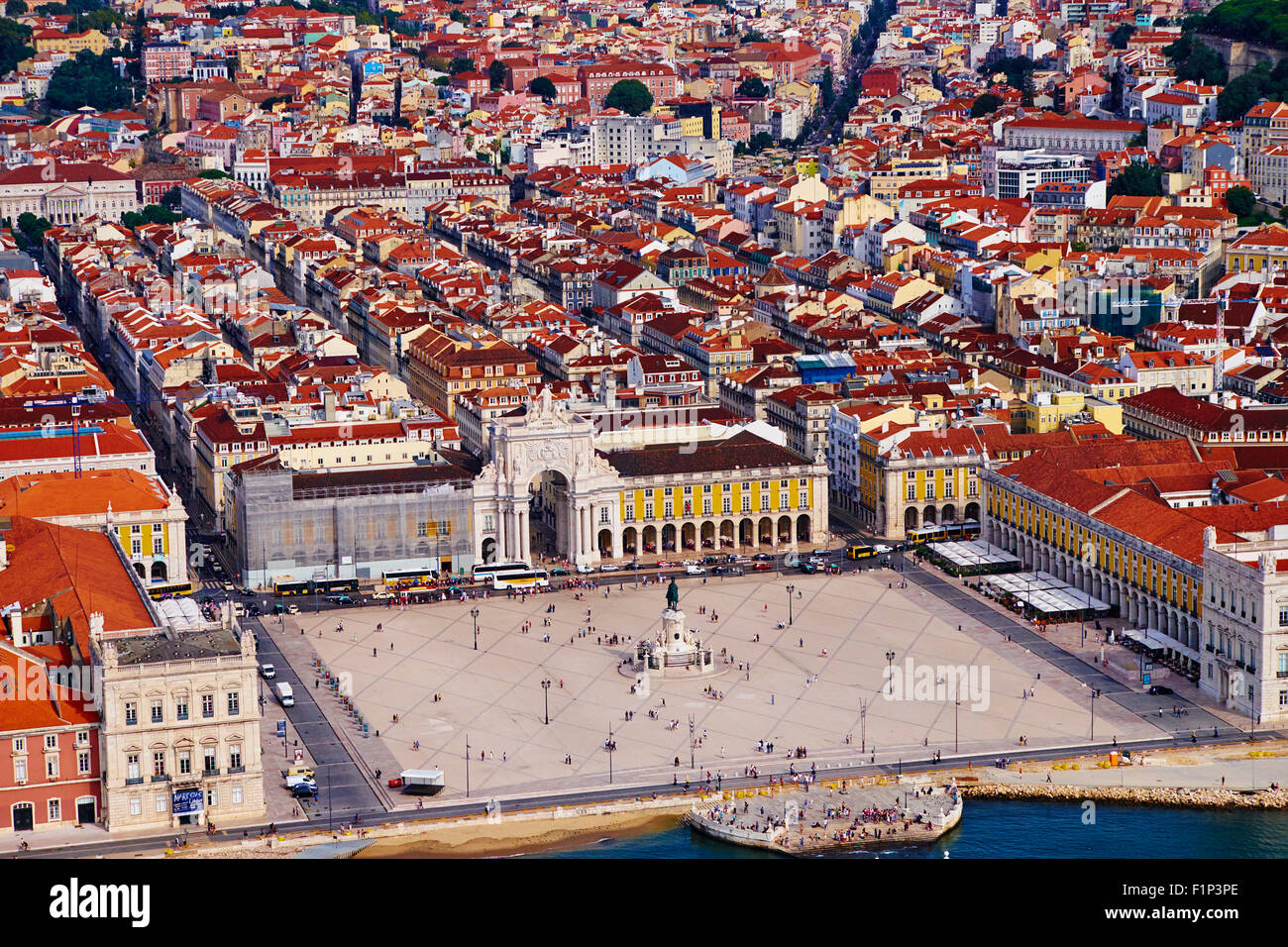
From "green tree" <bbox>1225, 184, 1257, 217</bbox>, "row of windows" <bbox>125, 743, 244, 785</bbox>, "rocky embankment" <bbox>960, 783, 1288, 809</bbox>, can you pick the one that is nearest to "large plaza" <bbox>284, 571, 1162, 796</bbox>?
"rocky embankment" <bbox>960, 783, 1288, 809</bbox>

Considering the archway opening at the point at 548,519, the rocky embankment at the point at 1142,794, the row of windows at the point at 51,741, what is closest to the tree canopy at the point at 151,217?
the archway opening at the point at 548,519

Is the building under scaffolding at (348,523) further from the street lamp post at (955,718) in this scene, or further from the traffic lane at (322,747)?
the street lamp post at (955,718)

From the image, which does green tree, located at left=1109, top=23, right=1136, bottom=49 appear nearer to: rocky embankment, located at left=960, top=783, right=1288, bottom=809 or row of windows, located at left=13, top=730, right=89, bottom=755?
rocky embankment, located at left=960, top=783, right=1288, bottom=809

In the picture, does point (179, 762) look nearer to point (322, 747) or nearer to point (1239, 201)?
point (322, 747)

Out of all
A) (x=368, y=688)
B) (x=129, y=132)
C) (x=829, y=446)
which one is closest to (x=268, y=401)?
(x=829, y=446)

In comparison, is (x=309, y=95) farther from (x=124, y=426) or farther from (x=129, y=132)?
(x=124, y=426)

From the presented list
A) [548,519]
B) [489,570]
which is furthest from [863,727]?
[548,519]

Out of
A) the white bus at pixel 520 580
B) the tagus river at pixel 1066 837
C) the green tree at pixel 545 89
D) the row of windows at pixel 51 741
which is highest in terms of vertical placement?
the green tree at pixel 545 89
